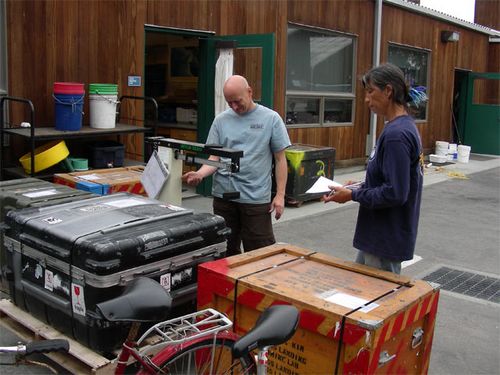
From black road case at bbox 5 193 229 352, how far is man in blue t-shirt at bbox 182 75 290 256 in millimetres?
→ 876

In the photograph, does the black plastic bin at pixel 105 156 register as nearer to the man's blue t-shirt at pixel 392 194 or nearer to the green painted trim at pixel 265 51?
the green painted trim at pixel 265 51

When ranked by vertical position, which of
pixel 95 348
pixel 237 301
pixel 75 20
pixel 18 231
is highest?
pixel 75 20

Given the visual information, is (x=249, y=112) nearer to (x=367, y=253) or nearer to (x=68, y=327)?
(x=367, y=253)

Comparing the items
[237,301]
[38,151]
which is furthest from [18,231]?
[38,151]

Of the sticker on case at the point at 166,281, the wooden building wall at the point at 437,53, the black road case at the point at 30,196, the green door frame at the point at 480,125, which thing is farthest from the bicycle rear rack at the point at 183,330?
the green door frame at the point at 480,125

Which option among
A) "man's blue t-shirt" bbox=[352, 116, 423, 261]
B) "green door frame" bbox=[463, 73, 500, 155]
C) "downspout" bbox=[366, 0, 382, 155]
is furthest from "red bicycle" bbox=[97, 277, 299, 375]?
"green door frame" bbox=[463, 73, 500, 155]

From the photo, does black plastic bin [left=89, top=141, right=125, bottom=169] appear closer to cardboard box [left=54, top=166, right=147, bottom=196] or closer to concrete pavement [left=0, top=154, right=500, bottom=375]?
cardboard box [left=54, top=166, right=147, bottom=196]

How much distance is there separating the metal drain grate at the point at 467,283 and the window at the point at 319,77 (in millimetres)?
5227

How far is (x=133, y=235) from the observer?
9.80 ft

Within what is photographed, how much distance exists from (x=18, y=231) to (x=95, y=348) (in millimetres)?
854

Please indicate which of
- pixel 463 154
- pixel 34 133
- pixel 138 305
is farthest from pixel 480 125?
pixel 138 305

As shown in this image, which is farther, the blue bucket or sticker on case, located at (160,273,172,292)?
the blue bucket

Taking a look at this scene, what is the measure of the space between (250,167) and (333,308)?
1.85 meters

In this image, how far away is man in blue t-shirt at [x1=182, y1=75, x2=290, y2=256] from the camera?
4273 mm
